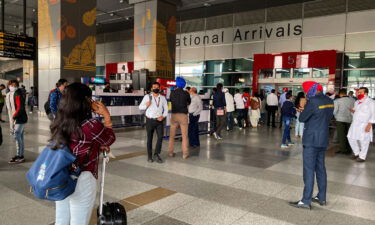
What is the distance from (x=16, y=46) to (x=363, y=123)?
14.9 meters

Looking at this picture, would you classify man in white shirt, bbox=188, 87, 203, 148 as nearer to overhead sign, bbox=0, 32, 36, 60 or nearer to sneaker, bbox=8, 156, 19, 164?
sneaker, bbox=8, 156, 19, 164

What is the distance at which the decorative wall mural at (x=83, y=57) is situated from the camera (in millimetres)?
14368

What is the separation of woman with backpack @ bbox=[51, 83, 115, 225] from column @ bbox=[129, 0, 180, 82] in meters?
14.2

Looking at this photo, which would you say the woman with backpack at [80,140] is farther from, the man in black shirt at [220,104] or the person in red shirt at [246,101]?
the person in red shirt at [246,101]

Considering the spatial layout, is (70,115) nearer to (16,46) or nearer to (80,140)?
(80,140)

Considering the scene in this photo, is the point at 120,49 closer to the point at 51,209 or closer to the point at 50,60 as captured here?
the point at 50,60

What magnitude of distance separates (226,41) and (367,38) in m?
8.27

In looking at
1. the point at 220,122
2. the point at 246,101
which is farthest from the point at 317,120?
the point at 246,101

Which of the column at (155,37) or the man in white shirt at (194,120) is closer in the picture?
the man in white shirt at (194,120)

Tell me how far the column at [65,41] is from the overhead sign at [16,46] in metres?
0.60

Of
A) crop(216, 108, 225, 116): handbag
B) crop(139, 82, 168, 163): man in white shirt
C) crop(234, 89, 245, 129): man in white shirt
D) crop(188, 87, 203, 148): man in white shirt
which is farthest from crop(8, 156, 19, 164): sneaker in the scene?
crop(234, 89, 245, 129): man in white shirt

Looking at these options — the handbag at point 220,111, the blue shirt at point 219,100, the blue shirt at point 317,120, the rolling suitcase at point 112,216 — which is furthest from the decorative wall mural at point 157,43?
the rolling suitcase at point 112,216

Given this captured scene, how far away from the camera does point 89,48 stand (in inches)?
587

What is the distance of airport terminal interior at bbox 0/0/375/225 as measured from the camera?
4008 mm
